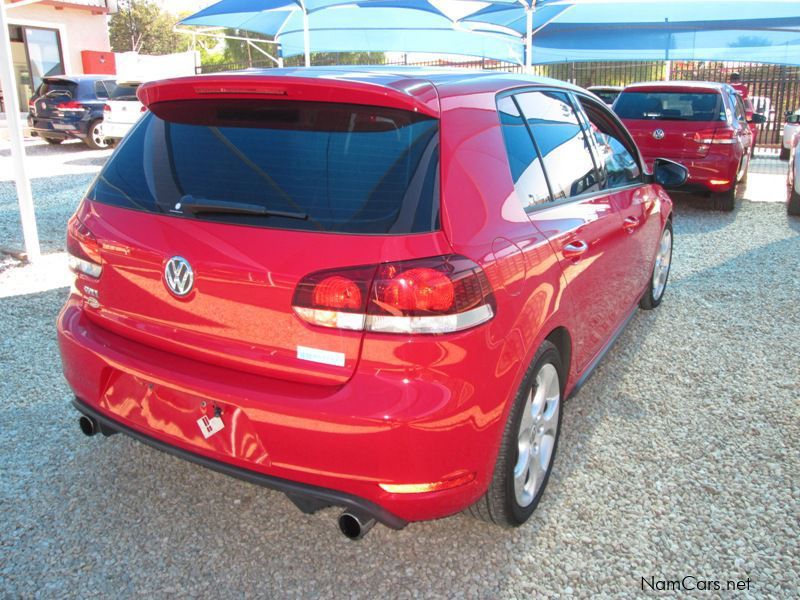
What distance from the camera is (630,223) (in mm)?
3807

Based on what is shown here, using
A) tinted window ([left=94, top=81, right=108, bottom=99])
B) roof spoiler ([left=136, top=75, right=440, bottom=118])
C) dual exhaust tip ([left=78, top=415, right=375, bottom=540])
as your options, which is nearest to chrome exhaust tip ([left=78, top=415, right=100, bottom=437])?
dual exhaust tip ([left=78, top=415, right=375, bottom=540])

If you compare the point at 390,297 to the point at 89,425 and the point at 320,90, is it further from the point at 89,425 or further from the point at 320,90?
the point at 89,425

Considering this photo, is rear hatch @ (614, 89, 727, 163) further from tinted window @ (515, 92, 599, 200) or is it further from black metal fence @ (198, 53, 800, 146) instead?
black metal fence @ (198, 53, 800, 146)

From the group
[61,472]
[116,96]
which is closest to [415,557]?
[61,472]

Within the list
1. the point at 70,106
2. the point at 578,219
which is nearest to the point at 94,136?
the point at 70,106

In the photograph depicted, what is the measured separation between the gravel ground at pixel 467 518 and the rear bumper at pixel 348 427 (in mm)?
430

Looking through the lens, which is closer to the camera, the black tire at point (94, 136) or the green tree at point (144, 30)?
the black tire at point (94, 136)

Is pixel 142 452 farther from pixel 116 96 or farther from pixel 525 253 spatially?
pixel 116 96

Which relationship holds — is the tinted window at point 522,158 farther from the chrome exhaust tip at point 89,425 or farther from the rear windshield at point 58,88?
the rear windshield at point 58,88

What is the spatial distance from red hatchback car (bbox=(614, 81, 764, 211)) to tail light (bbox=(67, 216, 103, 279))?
780 centimetres

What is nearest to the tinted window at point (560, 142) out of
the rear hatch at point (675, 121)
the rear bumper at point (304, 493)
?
the rear bumper at point (304, 493)

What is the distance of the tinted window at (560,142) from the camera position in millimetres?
2928

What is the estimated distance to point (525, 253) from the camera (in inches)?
96.9

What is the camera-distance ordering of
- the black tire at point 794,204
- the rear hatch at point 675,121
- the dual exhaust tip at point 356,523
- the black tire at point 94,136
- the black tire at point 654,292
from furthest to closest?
the black tire at point 94,136 < the rear hatch at point 675,121 < the black tire at point 794,204 < the black tire at point 654,292 < the dual exhaust tip at point 356,523
